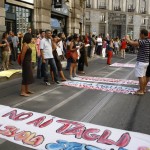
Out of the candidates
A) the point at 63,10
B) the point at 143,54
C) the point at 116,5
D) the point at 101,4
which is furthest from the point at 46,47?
the point at 116,5

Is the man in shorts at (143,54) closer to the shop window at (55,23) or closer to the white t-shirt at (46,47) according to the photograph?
the white t-shirt at (46,47)

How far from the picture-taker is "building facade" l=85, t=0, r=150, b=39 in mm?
63875

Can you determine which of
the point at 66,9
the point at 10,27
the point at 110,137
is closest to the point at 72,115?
the point at 110,137

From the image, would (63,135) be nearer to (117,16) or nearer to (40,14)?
(40,14)

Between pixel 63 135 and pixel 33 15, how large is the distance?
54.3 ft

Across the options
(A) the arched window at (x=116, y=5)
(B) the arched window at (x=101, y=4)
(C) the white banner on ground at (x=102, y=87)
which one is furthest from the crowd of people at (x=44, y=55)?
(A) the arched window at (x=116, y=5)

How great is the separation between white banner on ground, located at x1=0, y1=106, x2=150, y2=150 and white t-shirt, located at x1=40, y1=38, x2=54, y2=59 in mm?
4299

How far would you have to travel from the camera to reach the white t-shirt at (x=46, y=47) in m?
10.4

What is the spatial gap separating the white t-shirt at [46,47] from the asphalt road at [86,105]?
3.46 feet

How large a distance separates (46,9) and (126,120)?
1661 centimetres

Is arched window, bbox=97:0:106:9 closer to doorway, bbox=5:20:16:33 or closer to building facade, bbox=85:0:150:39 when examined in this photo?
building facade, bbox=85:0:150:39

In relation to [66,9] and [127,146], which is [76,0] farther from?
[127,146]

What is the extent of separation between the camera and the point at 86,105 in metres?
7.78

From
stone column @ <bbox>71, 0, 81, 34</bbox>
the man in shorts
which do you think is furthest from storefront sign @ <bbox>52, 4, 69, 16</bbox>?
the man in shorts
